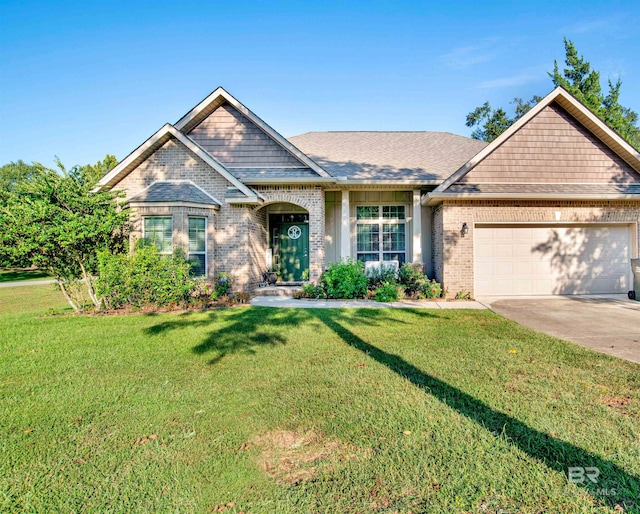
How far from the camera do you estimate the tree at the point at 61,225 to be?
333 inches

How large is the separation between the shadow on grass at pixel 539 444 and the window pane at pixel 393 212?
933cm

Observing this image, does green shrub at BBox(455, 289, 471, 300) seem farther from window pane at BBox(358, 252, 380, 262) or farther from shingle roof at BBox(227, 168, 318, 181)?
shingle roof at BBox(227, 168, 318, 181)

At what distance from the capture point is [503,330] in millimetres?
6977

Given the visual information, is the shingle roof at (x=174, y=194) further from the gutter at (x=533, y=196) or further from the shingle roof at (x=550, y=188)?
the shingle roof at (x=550, y=188)

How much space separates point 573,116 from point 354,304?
9.31m

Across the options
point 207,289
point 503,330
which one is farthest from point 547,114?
point 207,289

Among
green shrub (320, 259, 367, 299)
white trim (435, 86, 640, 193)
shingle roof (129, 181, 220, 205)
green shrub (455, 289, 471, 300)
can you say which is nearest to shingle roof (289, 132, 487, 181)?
white trim (435, 86, 640, 193)

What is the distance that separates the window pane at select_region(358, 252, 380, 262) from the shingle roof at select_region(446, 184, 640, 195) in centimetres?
373

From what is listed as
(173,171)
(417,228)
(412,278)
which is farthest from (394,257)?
(173,171)

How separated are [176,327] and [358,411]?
5.16 meters

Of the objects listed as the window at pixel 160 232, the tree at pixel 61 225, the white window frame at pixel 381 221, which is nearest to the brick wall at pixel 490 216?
the white window frame at pixel 381 221

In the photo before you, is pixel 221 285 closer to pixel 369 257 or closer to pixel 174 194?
pixel 174 194

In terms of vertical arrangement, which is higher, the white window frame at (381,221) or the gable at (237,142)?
the gable at (237,142)

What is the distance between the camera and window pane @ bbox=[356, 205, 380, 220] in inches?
541
